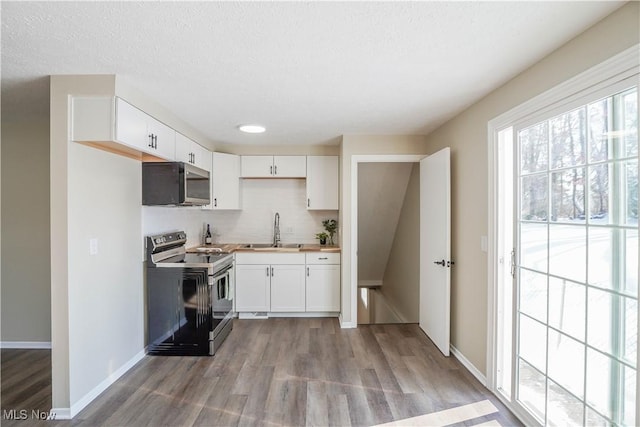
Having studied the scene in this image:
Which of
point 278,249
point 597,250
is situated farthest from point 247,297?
point 597,250

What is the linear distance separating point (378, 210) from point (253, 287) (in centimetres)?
229

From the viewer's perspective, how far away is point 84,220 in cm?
223

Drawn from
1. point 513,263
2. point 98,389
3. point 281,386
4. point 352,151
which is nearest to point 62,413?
point 98,389

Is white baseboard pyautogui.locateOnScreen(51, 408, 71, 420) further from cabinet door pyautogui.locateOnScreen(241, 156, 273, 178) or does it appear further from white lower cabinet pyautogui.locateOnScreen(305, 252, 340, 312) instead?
cabinet door pyautogui.locateOnScreen(241, 156, 273, 178)

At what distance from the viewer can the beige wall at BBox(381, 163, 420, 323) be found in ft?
13.9

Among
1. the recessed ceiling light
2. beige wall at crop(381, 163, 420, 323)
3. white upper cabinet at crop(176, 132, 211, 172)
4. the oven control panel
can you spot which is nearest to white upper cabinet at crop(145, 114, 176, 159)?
white upper cabinet at crop(176, 132, 211, 172)

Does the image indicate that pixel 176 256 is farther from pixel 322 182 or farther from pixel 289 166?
pixel 322 182

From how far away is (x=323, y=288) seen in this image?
13.2 ft

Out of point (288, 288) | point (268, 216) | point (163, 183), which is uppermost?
point (163, 183)

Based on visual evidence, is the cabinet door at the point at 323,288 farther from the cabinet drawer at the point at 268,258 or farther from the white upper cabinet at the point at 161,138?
the white upper cabinet at the point at 161,138

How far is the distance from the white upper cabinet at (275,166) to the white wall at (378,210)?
89 cm

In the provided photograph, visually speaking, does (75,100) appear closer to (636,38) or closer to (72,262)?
(72,262)

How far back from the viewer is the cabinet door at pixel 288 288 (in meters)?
4.04

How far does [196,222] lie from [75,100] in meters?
2.33
